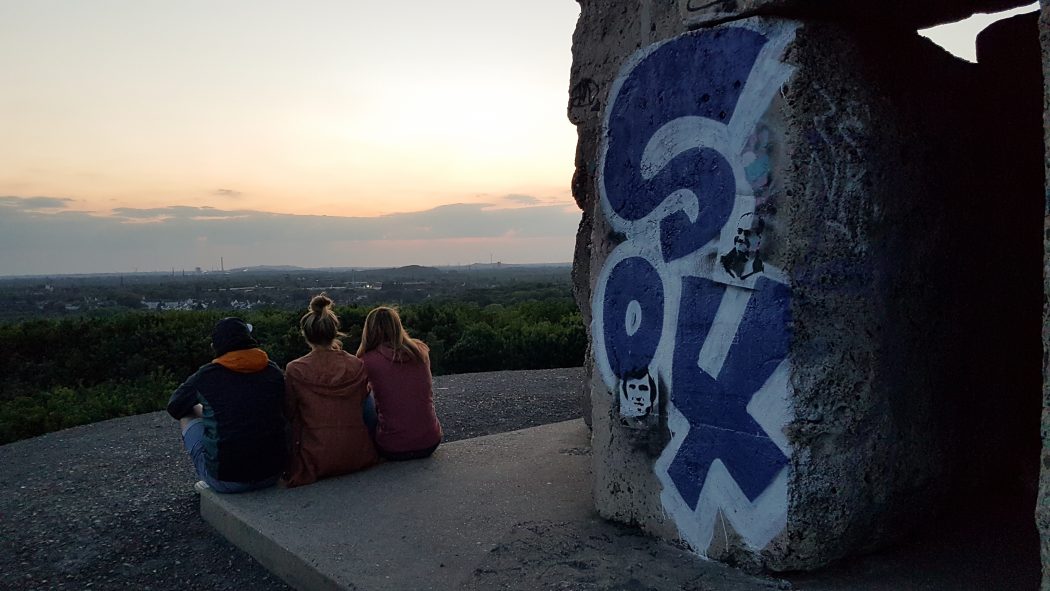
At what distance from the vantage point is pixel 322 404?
418cm

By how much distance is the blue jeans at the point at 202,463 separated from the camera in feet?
13.3

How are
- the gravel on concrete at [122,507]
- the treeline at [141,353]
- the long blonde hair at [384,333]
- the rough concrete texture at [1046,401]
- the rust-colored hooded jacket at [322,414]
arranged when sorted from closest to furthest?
the rough concrete texture at [1046,401]
the gravel on concrete at [122,507]
the rust-colored hooded jacket at [322,414]
the long blonde hair at [384,333]
the treeline at [141,353]

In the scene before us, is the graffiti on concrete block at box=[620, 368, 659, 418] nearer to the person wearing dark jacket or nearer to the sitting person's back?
the sitting person's back

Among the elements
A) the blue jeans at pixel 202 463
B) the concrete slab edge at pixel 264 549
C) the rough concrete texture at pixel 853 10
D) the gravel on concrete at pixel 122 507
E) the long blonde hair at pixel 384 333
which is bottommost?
the gravel on concrete at pixel 122 507

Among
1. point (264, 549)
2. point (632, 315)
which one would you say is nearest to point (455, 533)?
point (264, 549)

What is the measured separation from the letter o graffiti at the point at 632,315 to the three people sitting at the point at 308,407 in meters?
1.53

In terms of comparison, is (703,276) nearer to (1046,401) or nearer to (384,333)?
(1046,401)

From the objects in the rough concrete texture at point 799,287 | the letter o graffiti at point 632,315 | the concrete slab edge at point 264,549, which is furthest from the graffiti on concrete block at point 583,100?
the concrete slab edge at point 264,549

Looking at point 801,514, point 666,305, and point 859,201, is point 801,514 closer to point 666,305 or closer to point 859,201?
point 666,305

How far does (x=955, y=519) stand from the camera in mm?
3467

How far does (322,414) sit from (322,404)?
0.06m

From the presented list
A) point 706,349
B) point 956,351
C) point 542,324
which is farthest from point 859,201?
point 542,324

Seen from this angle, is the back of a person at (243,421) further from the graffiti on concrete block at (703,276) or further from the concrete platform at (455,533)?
the graffiti on concrete block at (703,276)

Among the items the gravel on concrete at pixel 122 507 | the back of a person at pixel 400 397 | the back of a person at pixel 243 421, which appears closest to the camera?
the gravel on concrete at pixel 122 507
